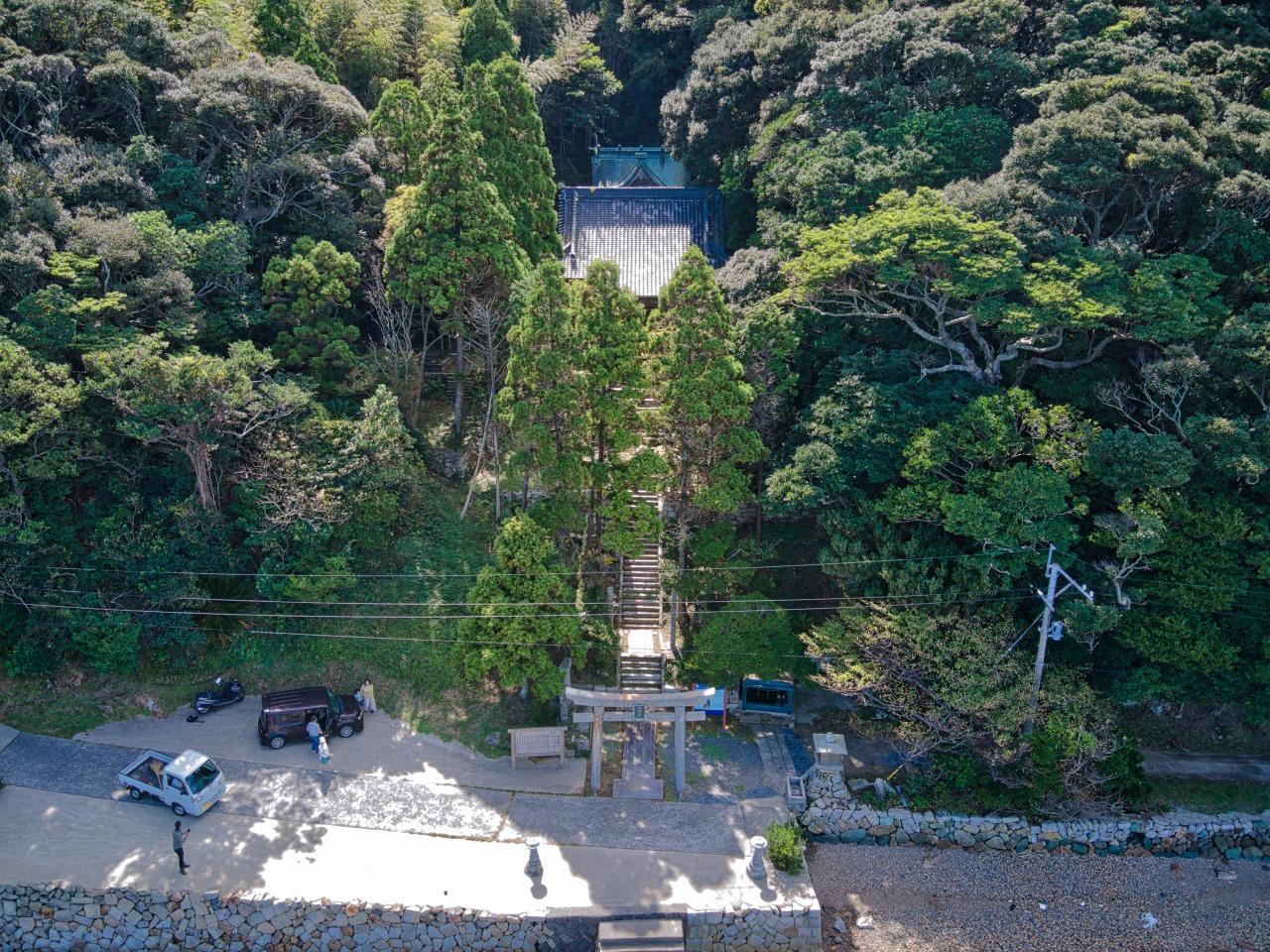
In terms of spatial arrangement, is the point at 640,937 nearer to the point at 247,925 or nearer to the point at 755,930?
the point at 755,930

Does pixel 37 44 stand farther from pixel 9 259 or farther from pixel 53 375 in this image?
pixel 53 375

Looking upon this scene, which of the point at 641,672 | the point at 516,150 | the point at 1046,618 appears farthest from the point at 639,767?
the point at 516,150

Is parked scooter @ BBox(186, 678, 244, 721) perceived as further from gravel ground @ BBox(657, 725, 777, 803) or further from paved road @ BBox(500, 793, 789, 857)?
gravel ground @ BBox(657, 725, 777, 803)

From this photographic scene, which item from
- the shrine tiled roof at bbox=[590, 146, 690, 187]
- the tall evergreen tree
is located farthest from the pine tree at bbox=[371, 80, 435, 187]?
the shrine tiled roof at bbox=[590, 146, 690, 187]

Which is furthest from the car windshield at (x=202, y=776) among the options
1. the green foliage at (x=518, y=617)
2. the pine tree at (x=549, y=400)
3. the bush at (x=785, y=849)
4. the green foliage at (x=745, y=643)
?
the bush at (x=785, y=849)

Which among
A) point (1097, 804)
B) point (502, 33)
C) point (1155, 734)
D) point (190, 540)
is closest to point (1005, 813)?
point (1097, 804)
